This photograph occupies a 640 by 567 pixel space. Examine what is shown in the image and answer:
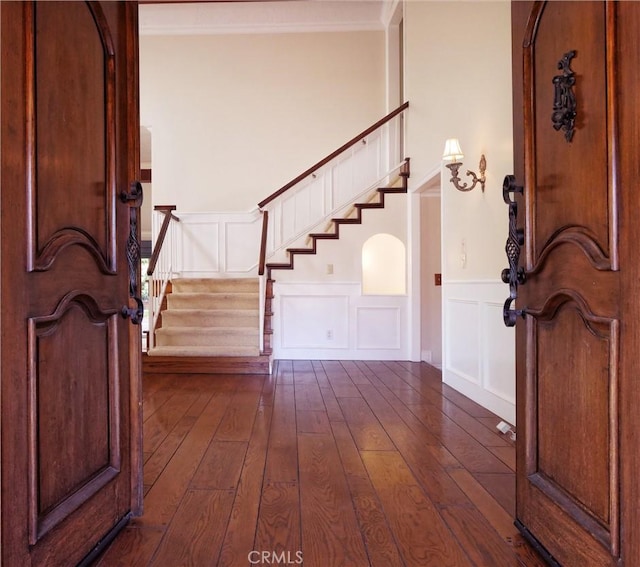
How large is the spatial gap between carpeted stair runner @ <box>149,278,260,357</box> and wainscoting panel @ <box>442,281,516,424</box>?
1.96 metres

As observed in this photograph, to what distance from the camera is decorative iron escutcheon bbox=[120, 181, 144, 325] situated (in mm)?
1397

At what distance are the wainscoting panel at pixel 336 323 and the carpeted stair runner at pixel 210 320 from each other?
41cm

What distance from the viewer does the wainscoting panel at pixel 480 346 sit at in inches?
101

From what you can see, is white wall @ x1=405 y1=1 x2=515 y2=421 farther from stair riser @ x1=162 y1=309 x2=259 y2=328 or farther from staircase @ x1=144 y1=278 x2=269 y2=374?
stair riser @ x1=162 y1=309 x2=259 y2=328

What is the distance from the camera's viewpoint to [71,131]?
1130 millimetres

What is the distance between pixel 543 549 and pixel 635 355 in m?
0.74

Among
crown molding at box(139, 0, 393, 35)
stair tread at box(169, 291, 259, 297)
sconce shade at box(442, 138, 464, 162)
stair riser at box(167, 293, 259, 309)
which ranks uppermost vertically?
crown molding at box(139, 0, 393, 35)

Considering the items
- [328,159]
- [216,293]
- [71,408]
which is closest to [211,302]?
[216,293]

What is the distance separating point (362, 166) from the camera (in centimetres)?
541

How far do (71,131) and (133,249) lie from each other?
0.43 metres

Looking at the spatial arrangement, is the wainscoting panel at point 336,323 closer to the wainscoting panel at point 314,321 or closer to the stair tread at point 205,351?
the wainscoting panel at point 314,321

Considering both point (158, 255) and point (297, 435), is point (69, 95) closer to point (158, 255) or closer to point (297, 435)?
point (297, 435)

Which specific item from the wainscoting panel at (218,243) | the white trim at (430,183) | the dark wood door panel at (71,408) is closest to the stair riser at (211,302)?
the wainscoting panel at (218,243)

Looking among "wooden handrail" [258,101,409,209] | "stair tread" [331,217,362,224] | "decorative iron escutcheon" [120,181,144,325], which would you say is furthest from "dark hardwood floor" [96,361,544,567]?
"wooden handrail" [258,101,409,209]
